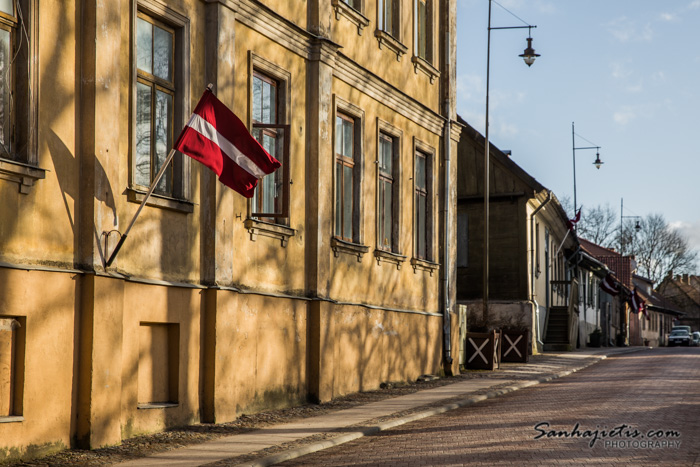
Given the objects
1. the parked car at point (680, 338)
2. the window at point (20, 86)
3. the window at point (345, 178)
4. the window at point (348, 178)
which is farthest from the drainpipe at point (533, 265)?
the parked car at point (680, 338)

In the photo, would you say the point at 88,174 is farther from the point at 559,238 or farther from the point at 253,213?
the point at 559,238

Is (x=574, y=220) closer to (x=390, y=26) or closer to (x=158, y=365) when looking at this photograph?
(x=390, y=26)

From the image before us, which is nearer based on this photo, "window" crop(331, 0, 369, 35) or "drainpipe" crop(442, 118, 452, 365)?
"window" crop(331, 0, 369, 35)

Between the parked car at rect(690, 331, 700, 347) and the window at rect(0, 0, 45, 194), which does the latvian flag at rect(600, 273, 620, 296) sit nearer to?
the parked car at rect(690, 331, 700, 347)

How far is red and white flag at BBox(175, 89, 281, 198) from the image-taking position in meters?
11.0

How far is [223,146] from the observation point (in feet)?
37.6

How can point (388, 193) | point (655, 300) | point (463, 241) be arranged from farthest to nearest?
point (655, 300), point (463, 241), point (388, 193)

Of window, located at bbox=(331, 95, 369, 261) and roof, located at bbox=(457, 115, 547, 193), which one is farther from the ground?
roof, located at bbox=(457, 115, 547, 193)

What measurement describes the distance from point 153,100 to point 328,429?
15.4 feet

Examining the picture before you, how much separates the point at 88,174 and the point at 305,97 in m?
6.17

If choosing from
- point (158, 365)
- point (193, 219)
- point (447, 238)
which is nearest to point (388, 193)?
point (447, 238)

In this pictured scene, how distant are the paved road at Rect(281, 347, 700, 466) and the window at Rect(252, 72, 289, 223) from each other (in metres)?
4.05

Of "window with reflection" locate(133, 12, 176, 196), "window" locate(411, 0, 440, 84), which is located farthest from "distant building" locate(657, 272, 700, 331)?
"window with reflection" locate(133, 12, 176, 196)

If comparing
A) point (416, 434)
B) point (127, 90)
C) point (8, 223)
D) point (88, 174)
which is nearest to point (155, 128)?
point (127, 90)
